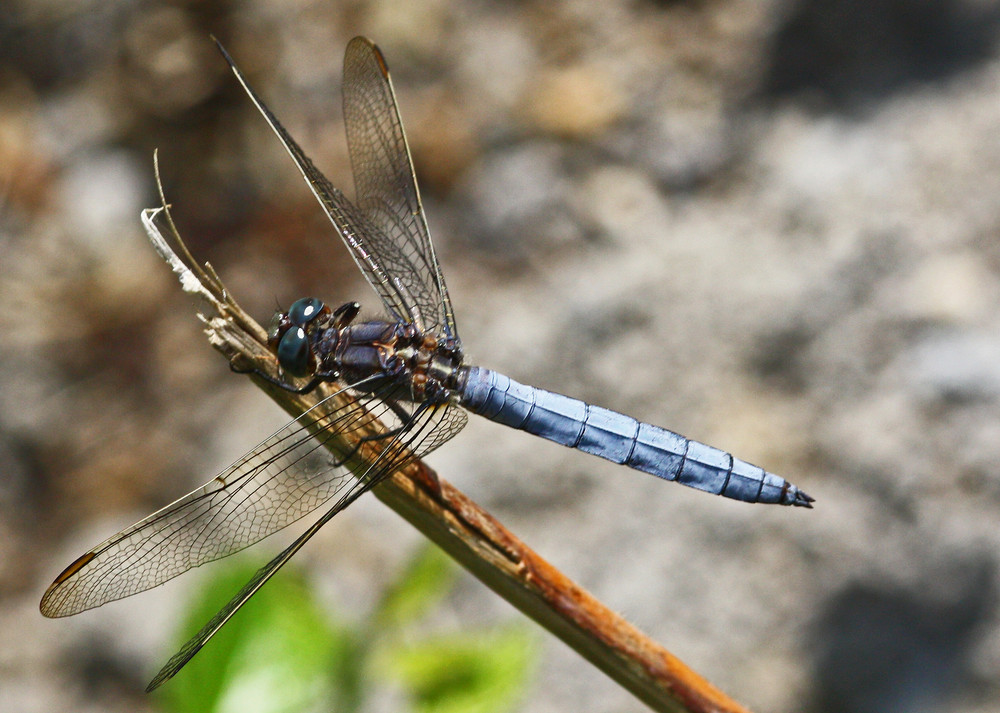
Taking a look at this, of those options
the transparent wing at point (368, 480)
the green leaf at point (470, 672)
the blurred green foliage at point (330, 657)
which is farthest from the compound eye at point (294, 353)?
the green leaf at point (470, 672)

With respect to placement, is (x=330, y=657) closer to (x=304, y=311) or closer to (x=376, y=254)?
(x=304, y=311)

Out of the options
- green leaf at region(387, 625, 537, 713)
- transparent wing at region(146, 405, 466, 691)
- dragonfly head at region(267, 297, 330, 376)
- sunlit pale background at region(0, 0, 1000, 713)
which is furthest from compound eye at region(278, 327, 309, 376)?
sunlit pale background at region(0, 0, 1000, 713)

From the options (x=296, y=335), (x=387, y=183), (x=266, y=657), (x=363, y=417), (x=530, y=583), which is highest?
(x=387, y=183)

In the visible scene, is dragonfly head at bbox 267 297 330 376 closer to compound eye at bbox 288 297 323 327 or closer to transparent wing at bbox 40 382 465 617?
compound eye at bbox 288 297 323 327

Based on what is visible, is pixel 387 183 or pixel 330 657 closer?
pixel 330 657

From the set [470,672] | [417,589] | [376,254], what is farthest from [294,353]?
[470,672]

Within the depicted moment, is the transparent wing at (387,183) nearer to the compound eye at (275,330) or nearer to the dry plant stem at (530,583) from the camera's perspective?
the compound eye at (275,330)
